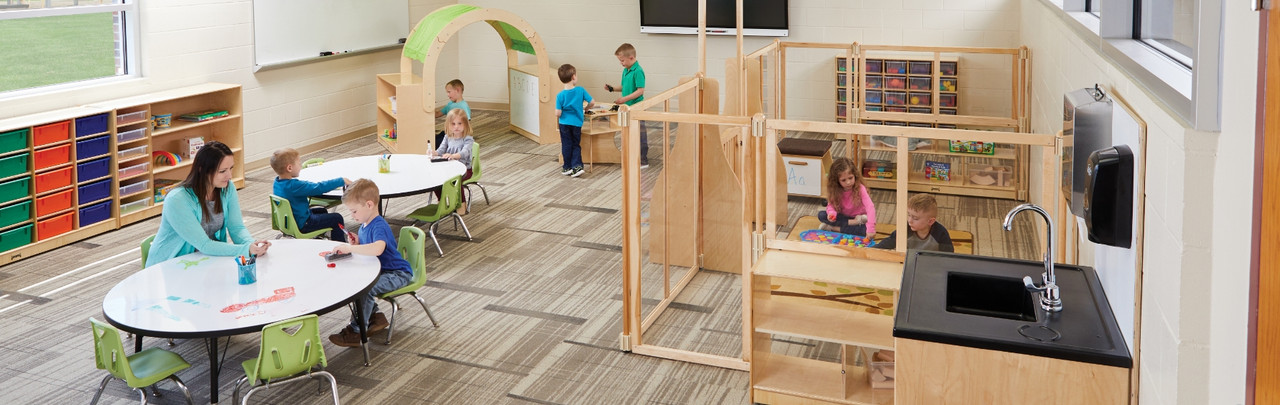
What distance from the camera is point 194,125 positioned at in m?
8.37

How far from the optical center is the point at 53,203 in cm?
711

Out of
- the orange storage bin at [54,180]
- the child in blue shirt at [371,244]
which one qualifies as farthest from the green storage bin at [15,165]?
the child in blue shirt at [371,244]

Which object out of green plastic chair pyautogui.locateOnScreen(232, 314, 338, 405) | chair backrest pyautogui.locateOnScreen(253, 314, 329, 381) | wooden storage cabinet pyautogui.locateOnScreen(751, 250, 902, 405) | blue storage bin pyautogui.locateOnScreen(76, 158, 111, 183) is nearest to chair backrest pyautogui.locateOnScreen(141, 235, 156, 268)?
green plastic chair pyautogui.locateOnScreen(232, 314, 338, 405)

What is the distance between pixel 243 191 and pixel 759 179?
18.6 feet

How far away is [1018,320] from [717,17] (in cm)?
865

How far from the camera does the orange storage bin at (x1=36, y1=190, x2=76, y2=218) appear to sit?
23.0 ft

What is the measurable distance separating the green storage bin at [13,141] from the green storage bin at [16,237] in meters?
0.52

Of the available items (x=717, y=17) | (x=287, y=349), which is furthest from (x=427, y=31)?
(x=287, y=349)

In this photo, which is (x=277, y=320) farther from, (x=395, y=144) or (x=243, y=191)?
(x=395, y=144)

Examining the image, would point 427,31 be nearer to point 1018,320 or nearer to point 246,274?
point 246,274

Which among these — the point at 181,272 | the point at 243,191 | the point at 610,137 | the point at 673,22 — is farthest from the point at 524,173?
the point at 181,272

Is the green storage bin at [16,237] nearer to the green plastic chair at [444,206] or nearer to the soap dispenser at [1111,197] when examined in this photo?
the green plastic chair at [444,206]

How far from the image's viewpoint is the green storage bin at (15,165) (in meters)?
6.75

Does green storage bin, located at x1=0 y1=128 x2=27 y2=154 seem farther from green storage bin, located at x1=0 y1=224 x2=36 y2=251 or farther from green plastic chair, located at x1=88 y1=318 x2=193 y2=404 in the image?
green plastic chair, located at x1=88 y1=318 x2=193 y2=404
